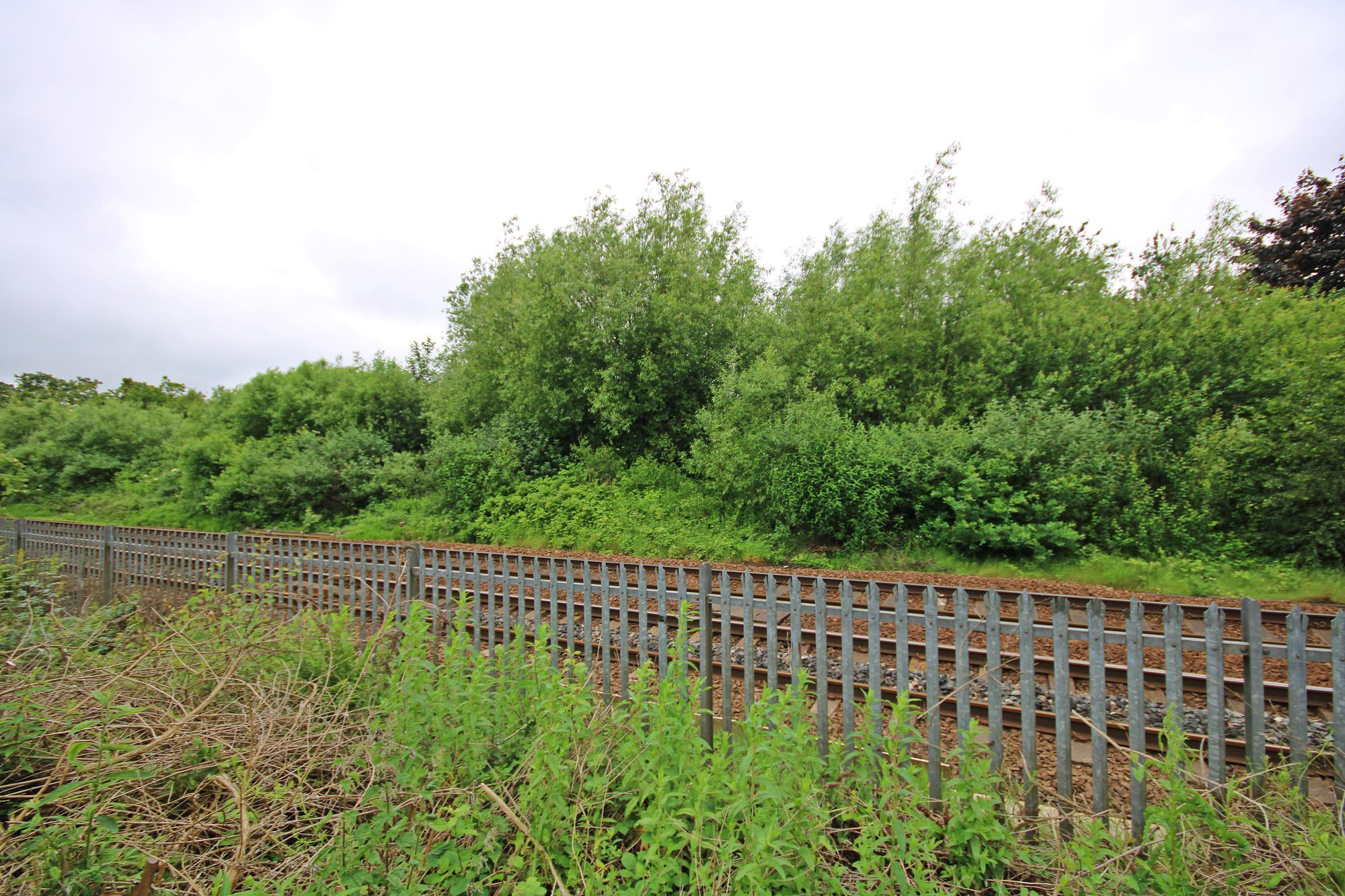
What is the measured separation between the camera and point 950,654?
4602mm

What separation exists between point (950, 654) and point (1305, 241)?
20701 mm

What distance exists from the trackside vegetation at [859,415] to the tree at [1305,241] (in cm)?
8

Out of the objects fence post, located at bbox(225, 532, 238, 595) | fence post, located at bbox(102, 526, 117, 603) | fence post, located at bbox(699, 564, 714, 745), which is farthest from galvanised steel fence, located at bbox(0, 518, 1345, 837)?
fence post, located at bbox(102, 526, 117, 603)

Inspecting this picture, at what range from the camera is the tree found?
15.7 meters

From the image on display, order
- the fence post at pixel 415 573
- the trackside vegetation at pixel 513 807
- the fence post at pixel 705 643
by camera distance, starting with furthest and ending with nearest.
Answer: the fence post at pixel 415 573
the fence post at pixel 705 643
the trackside vegetation at pixel 513 807

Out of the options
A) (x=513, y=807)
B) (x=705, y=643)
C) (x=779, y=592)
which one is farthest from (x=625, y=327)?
(x=513, y=807)

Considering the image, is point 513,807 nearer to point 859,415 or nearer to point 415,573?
point 415,573

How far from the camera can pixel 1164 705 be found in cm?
392

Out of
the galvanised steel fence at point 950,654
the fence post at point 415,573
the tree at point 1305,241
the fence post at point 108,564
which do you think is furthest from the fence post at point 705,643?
the tree at point 1305,241

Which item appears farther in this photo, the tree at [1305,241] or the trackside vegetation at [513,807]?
the tree at [1305,241]

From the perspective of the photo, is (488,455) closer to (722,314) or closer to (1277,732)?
(722,314)

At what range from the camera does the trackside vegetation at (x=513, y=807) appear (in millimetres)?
2287

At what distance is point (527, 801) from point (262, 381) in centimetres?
2443

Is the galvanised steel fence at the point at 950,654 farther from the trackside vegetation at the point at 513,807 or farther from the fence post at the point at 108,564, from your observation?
the fence post at the point at 108,564
